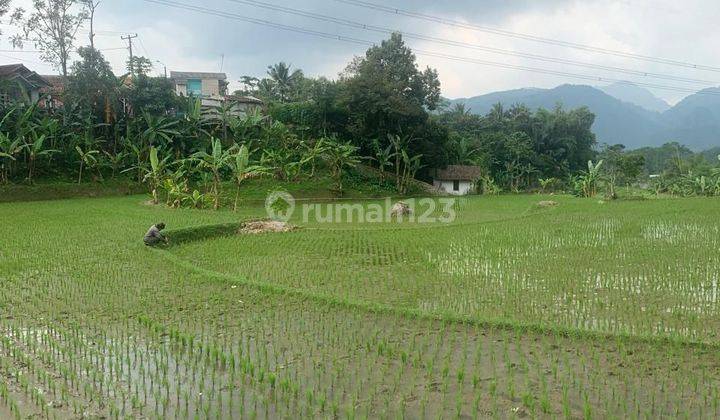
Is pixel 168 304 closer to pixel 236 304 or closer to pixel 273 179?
pixel 236 304

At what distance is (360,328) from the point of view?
5.24 meters

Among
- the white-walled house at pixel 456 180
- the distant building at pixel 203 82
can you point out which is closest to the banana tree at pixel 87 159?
the white-walled house at pixel 456 180

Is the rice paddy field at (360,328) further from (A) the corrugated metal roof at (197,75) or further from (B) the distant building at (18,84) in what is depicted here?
(A) the corrugated metal roof at (197,75)

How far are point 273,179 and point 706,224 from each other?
13684mm

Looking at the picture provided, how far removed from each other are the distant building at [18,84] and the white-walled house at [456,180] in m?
17.7

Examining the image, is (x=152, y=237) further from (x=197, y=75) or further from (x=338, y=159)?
(x=197, y=75)

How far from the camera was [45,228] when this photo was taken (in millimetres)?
11156

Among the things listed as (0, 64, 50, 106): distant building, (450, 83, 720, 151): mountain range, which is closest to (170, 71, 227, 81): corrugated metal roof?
(0, 64, 50, 106): distant building

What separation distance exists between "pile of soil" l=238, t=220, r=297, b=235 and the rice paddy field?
1.46m

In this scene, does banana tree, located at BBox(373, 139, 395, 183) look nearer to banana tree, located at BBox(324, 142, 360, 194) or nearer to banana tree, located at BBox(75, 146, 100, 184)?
banana tree, located at BBox(324, 142, 360, 194)

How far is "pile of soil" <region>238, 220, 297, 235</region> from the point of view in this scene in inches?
455

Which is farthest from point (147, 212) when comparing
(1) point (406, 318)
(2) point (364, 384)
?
(2) point (364, 384)

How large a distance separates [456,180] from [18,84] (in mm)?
19303

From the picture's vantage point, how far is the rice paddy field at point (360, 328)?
12.2ft
